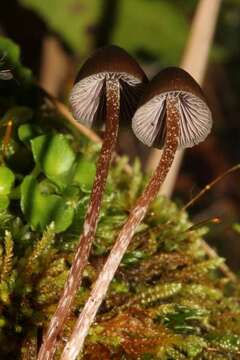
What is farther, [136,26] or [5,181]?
[136,26]

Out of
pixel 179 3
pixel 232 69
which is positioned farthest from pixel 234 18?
pixel 179 3

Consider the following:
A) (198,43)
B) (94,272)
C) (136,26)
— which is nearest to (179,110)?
(94,272)

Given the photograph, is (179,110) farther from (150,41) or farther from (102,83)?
(150,41)

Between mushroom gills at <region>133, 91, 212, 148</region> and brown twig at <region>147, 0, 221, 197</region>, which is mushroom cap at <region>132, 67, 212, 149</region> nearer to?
mushroom gills at <region>133, 91, 212, 148</region>

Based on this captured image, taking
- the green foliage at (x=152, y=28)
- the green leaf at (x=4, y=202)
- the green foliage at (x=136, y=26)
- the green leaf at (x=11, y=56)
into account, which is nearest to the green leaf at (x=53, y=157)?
the green leaf at (x=4, y=202)

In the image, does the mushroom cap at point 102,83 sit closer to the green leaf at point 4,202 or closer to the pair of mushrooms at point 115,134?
the pair of mushrooms at point 115,134

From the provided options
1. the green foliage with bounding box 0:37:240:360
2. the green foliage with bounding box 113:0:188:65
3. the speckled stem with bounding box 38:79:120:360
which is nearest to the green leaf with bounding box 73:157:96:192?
the green foliage with bounding box 0:37:240:360

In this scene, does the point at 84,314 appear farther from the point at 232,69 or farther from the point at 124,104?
the point at 232,69
